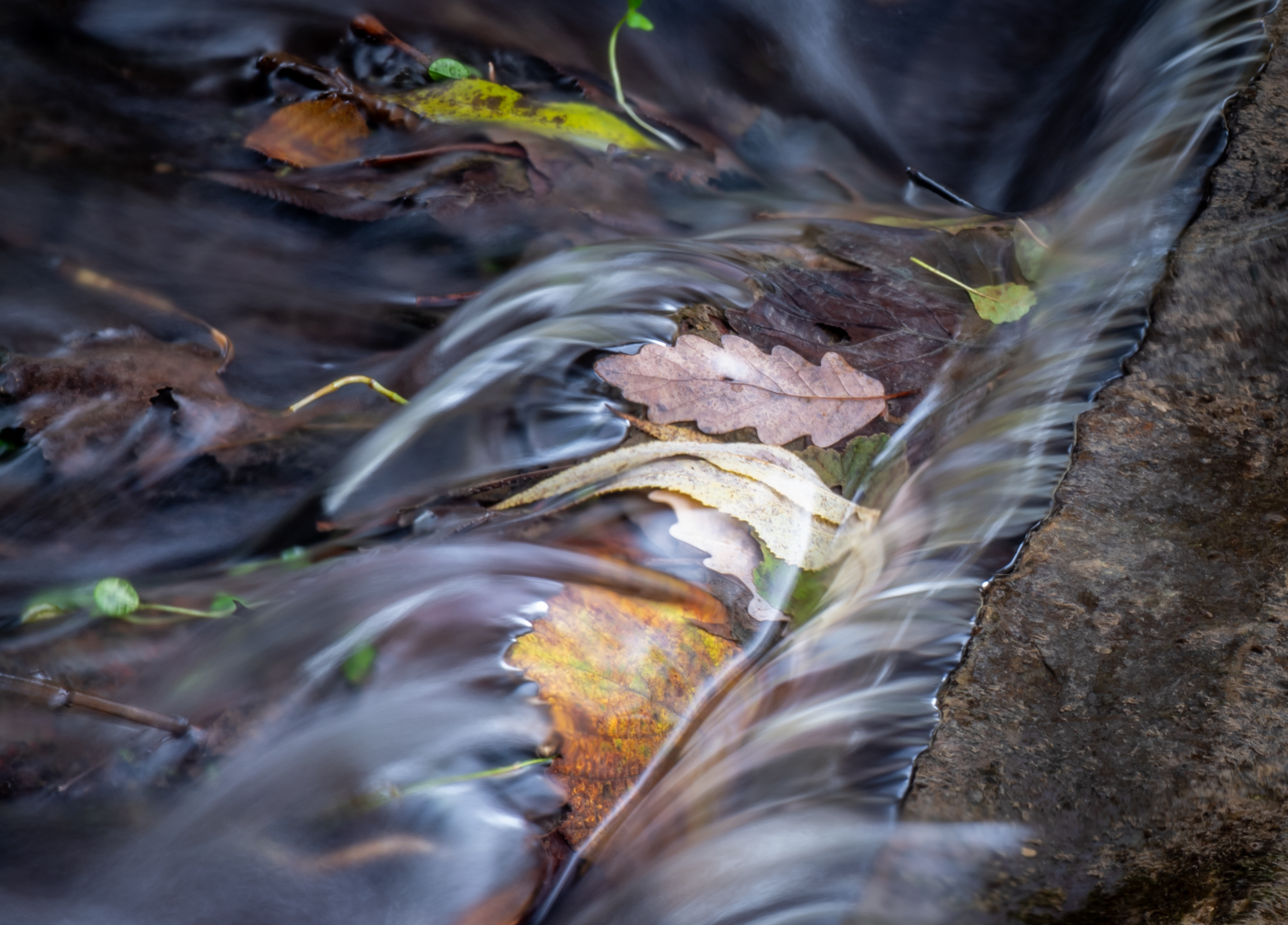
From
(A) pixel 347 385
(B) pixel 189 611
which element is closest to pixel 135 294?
(A) pixel 347 385

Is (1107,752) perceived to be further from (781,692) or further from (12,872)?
(12,872)

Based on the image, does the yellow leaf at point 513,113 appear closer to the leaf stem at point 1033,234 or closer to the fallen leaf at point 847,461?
the leaf stem at point 1033,234

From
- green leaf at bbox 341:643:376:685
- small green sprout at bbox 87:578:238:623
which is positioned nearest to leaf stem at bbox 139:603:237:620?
small green sprout at bbox 87:578:238:623

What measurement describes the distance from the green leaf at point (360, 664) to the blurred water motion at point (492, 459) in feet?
0.08

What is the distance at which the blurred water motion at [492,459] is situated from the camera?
1331 mm

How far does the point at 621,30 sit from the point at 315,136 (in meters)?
1.06

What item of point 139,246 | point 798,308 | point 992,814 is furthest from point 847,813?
point 139,246

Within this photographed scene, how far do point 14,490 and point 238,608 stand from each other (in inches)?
25.9

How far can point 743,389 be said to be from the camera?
162cm

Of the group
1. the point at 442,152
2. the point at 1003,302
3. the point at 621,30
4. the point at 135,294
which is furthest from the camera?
the point at 621,30

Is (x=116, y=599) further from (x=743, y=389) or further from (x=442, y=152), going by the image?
(x=442, y=152)

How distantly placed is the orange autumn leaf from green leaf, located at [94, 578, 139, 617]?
1335 millimetres

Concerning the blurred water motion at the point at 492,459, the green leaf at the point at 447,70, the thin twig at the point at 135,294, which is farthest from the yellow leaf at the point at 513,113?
the thin twig at the point at 135,294

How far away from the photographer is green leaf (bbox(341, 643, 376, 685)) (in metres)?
1.48
